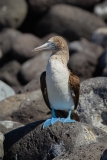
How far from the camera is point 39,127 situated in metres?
9.89

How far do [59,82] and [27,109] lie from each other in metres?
2.46

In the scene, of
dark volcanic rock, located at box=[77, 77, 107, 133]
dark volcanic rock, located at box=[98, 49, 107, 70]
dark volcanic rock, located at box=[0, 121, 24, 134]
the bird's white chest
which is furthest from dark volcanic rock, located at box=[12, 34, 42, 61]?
the bird's white chest

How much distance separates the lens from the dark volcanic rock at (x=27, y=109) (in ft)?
39.6

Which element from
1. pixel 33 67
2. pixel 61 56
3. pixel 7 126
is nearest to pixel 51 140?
pixel 61 56

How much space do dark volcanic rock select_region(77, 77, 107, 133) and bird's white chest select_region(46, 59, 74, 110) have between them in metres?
1.58

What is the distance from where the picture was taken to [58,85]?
977 centimetres

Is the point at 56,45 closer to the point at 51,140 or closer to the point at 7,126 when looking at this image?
the point at 51,140

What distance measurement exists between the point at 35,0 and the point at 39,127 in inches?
531

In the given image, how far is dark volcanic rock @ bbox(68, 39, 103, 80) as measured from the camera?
18625mm

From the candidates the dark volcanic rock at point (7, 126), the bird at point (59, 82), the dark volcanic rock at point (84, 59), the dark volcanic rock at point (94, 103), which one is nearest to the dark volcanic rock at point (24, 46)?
the dark volcanic rock at point (84, 59)

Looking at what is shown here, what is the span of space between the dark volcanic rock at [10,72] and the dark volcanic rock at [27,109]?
708 centimetres

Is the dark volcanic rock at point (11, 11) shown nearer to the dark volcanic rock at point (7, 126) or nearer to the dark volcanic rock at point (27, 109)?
the dark volcanic rock at point (27, 109)

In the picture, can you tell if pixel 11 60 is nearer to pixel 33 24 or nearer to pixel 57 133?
pixel 33 24

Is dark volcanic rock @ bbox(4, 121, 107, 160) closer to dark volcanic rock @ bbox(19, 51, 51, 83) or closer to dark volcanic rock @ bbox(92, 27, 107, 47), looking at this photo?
dark volcanic rock @ bbox(19, 51, 51, 83)
